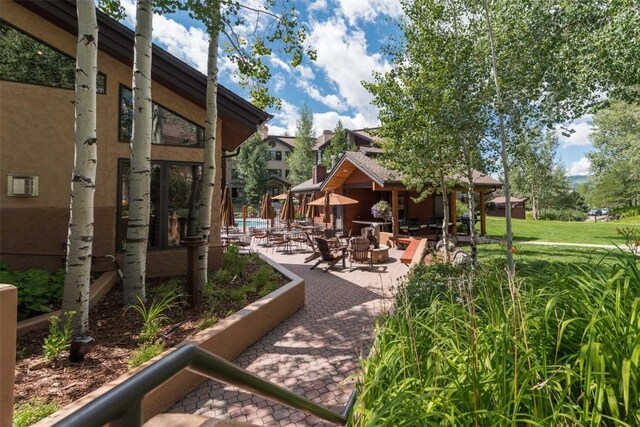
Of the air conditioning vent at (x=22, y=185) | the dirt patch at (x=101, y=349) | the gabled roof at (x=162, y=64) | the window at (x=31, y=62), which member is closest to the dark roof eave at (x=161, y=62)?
the gabled roof at (x=162, y=64)

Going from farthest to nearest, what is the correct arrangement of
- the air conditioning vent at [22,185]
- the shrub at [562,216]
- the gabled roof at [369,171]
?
the shrub at [562,216]
the gabled roof at [369,171]
the air conditioning vent at [22,185]

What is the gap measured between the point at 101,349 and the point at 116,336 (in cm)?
41

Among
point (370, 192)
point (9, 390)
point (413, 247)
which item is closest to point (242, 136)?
point (413, 247)

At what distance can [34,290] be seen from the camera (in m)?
5.35

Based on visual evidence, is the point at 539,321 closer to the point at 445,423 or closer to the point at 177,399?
the point at 445,423

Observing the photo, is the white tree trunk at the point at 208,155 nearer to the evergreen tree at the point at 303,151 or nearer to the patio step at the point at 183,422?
the patio step at the point at 183,422

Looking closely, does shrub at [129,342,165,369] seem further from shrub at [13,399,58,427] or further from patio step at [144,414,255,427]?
patio step at [144,414,255,427]

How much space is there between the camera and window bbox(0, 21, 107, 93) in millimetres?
6871

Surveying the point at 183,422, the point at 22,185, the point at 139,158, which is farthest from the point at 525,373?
the point at 22,185

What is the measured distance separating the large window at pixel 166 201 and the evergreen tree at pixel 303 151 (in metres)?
37.9

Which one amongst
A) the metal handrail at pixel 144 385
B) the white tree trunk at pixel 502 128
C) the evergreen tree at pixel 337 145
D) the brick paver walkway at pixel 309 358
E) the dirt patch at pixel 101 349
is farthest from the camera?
the evergreen tree at pixel 337 145

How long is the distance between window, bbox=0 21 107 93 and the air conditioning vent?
209 centimetres

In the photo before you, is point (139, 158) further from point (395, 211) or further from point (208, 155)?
point (395, 211)

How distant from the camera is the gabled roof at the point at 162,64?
6.87m
